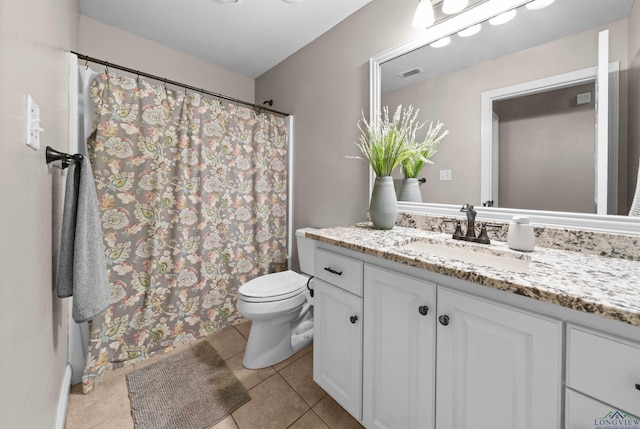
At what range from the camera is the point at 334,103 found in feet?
6.55

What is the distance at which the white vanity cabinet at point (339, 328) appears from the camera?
3.63 ft

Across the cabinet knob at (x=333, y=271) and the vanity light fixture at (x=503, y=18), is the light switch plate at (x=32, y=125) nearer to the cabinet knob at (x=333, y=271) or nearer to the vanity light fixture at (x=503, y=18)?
the cabinet knob at (x=333, y=271)

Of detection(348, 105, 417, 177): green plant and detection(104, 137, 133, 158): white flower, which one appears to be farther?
detection(104, 137, 133, 158): white flower

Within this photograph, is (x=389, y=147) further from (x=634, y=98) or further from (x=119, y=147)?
(x=119, y=147)

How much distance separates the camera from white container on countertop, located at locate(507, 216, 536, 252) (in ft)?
3.28

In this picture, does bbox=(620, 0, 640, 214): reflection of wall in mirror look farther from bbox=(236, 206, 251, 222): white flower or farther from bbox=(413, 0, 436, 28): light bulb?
bbox=(236, 206, 251, 222): white flower

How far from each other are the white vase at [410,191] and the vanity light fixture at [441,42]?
745 mm

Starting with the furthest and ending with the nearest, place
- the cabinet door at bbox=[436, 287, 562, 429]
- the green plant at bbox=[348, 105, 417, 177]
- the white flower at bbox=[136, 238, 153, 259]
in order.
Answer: the white flower at bbox=[136, 238, 153, 259] < the green plant at bbox=[348, 105, 417, 177] < the cabinet door at bbox=[436, 287, 562, 429]

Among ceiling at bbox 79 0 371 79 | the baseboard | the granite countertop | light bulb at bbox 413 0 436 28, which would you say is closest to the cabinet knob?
the granite countertop

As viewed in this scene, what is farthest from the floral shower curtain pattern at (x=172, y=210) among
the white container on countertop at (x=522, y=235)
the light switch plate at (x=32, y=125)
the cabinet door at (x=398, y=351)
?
the white container on countertop at (x=522, y=235)

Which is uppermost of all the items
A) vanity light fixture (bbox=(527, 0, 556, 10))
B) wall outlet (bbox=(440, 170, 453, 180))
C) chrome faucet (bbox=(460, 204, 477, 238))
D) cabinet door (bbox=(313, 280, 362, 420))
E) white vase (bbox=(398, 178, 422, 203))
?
vanity light fixture (bbox=(527, 0, 556, 10))

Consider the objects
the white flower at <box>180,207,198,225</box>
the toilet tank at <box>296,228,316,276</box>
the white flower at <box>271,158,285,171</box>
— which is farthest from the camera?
the white flower at <box>271,158,285,171</box>

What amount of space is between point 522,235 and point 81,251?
1698 mm

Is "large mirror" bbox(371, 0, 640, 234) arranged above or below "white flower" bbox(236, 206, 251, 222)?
above
